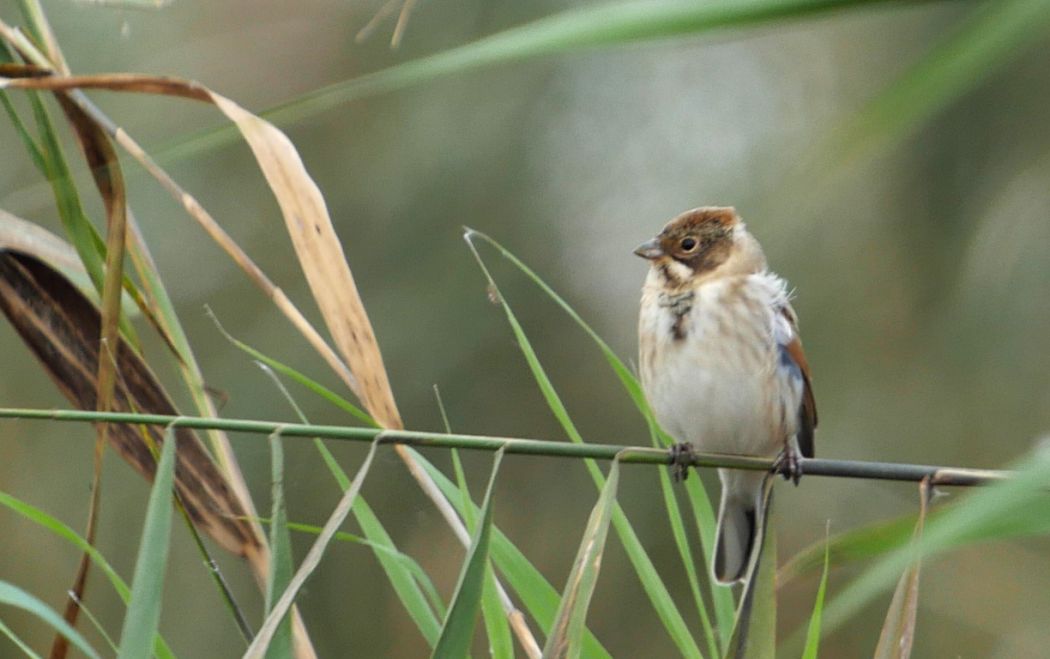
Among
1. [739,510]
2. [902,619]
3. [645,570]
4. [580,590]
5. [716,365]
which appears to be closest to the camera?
[902,619]

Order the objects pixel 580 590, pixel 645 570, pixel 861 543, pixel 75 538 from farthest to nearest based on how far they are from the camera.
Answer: pixel 645 570 → pixel 75 538 → pixel 861 543 → pixel 580 590

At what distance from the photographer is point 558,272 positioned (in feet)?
19.1

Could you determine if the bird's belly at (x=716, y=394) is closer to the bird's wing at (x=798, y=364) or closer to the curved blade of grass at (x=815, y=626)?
the bird's wing at (x=798, y=364)

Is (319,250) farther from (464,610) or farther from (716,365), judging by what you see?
(716,365)

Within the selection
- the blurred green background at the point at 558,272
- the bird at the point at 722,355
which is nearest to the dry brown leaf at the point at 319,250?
the bird at the point at 722,355

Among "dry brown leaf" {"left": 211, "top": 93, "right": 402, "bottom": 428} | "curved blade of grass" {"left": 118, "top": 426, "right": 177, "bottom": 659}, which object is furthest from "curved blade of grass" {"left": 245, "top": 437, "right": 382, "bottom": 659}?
"dry brown leaf" {"left": 211, "top": 93, "right": 402, "bottom": 428}

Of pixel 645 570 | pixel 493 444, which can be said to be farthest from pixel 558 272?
pixel 493 444

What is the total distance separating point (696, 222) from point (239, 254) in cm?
154

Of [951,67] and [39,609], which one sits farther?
[39,609]


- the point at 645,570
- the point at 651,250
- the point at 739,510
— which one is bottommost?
the point at 645,570

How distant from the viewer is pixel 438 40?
19.8 feet

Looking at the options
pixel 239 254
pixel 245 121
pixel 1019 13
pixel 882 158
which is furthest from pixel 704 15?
pixel 882 158

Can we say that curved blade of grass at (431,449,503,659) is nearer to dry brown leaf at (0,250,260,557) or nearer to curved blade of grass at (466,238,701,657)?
curved blade of grass at (466,238,701,657)

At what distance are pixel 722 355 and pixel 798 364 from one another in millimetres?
226
